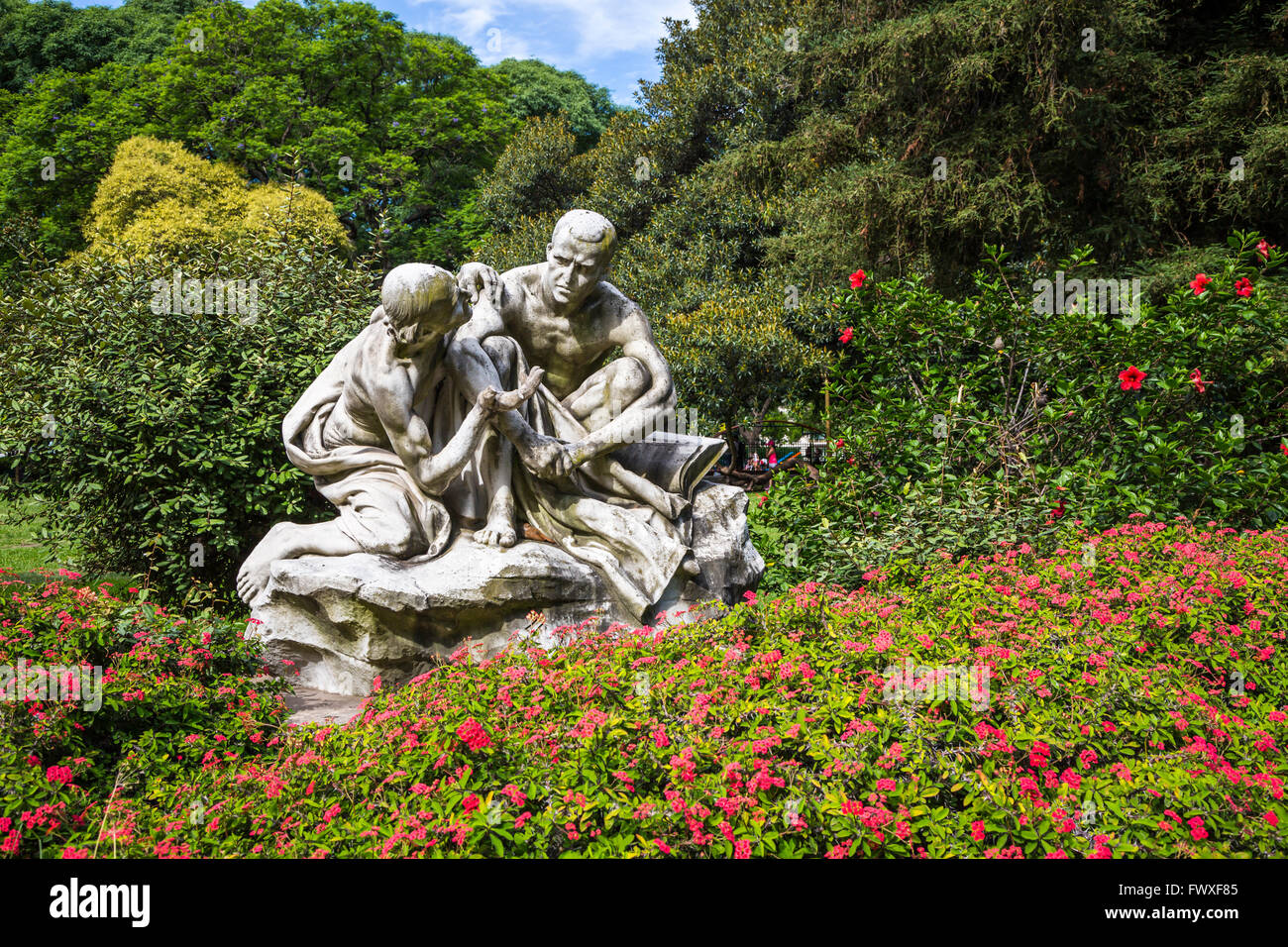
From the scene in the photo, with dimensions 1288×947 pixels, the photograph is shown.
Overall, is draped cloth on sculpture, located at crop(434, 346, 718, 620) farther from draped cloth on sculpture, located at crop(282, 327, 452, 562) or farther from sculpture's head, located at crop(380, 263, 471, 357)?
sculpture's head, located at crop(380, 263, 471, 357)

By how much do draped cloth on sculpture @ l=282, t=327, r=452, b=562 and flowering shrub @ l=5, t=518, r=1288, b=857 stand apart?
3.53 ft

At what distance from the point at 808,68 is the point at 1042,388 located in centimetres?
903

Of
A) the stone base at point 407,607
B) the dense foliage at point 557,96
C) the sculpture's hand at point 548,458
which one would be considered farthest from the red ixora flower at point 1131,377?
the dense foliage at point 557,96

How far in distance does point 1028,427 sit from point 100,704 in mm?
5670

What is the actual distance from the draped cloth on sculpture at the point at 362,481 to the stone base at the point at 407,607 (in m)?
0.12

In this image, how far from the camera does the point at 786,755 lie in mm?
2592

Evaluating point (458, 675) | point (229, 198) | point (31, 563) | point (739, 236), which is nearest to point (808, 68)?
point (739, 236)

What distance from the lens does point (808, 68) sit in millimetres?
13453

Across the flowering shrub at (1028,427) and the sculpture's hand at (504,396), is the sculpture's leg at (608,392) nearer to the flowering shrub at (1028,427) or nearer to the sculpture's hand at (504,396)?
the sculpture's hand at (504,396)

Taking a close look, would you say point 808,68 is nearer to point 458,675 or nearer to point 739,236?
point 739,236

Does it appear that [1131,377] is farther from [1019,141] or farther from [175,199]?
[175,199]

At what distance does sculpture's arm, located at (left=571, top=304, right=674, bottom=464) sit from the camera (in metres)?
4.43

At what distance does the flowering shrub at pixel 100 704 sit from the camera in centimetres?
255
